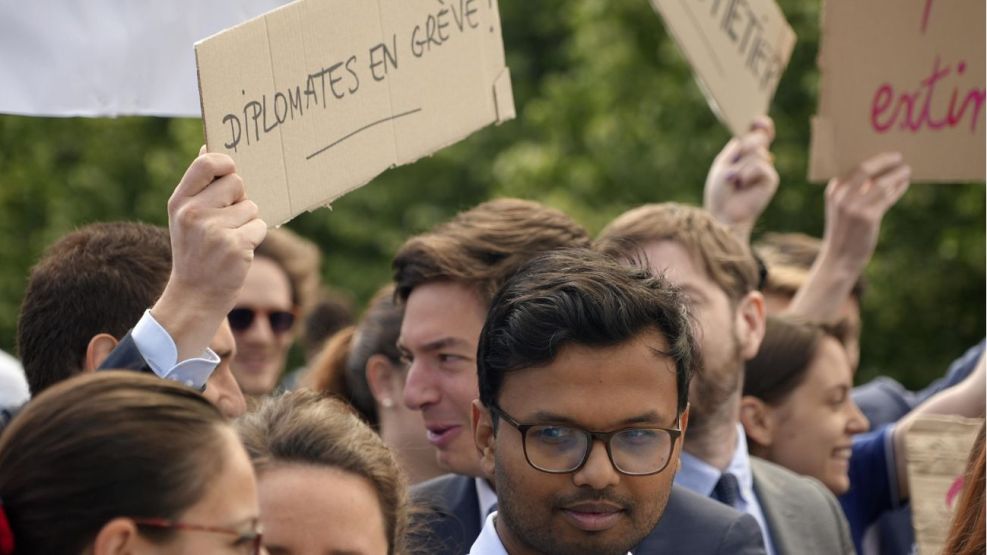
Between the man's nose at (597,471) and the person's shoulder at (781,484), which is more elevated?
the man's nose at (597,471)

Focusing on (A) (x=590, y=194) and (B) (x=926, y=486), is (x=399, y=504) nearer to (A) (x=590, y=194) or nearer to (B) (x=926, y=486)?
(B) (x=926, y=486)

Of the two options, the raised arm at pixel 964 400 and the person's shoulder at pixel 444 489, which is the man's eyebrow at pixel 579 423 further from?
the raised arm at pixel 964 400

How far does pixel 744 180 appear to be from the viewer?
5176 mm

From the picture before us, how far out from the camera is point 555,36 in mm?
17266

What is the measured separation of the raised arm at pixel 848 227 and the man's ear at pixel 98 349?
2.44 m

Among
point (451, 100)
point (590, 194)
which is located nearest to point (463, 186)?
point (590, 194)

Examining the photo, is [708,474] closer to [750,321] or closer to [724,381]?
[724,381]

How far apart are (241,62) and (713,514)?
1.36 m

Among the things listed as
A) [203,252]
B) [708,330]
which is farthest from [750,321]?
[203,252]

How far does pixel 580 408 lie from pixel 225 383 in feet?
3.08

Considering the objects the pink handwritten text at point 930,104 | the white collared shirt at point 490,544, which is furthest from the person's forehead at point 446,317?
the pink handwritten text at point 930,104

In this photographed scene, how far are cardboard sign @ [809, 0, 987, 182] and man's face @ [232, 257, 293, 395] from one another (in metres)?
2.22

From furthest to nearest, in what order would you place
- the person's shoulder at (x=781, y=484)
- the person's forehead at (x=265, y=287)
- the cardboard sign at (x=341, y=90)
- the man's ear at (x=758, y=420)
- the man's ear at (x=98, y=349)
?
the person's forehead at (x=265, y=287) → the man's ear at (x=758, y=420) → the person's shoulder at (x=781, y=484) → the man's ear at (x=98, y=349) → the cardboard sign at (x=341, y=90)

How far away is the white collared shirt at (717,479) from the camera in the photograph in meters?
4.06
